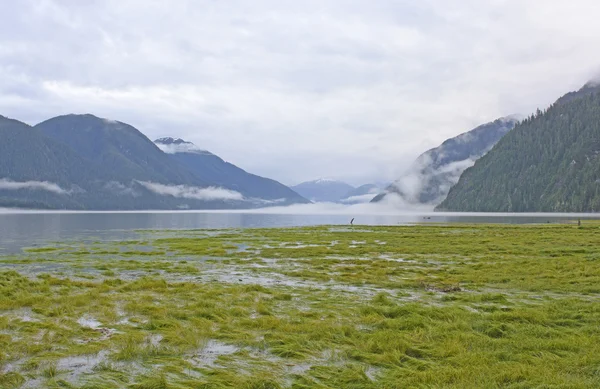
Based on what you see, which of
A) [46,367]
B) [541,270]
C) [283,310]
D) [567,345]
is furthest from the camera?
[541,270]

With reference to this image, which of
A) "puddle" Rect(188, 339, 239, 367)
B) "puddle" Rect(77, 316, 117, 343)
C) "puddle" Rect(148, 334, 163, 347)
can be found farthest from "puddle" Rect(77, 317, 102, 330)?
"puddle" Rect(188, 339, 239, 367)

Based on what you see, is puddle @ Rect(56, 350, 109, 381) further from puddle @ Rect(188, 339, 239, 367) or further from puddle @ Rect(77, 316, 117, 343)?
puddle @ Rect(188, 339, 239, 367)

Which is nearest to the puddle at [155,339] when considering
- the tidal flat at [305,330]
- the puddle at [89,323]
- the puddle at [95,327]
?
the tidal flat at [305,330]

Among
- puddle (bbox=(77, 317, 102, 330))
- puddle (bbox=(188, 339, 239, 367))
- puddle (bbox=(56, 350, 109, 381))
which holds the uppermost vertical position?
puddle (bbox=(56, 350, 109, 381))

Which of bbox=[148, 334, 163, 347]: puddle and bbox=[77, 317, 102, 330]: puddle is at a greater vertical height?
bbox=[148, 334, 163, 347]: puddle

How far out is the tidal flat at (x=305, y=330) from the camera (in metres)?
10.8

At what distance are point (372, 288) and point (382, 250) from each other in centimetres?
2393

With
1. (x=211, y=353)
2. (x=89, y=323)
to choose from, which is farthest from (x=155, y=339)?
(x=89, y=323)

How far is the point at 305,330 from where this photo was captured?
48.5 ft

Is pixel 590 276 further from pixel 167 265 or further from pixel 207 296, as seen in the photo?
pixel 167 265

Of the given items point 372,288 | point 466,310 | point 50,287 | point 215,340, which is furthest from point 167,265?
point 466,310

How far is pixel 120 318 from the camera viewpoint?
17.1m

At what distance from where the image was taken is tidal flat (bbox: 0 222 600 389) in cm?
1084

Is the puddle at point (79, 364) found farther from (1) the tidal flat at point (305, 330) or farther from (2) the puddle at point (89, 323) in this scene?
(2) the puddle at point (89, 323)
